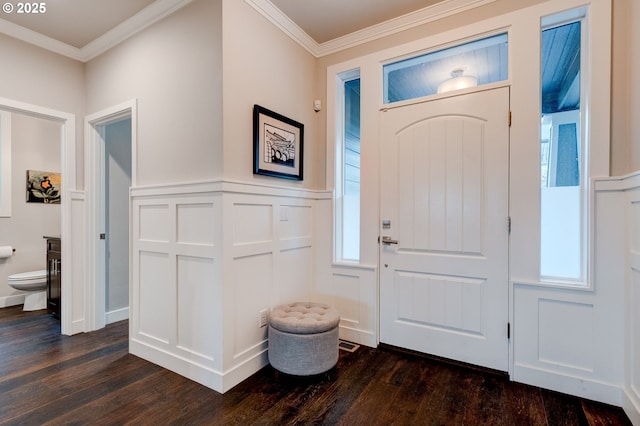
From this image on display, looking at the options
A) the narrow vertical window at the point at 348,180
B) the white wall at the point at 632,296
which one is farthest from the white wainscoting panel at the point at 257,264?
the white wall at the point at 632,296

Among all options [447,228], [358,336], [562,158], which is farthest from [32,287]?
[562,158]

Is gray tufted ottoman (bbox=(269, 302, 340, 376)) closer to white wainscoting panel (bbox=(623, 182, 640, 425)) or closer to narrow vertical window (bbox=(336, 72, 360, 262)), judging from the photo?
narrow vertical window (bbox=(336, 72, 360, 262))

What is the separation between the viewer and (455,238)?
7.44 ft

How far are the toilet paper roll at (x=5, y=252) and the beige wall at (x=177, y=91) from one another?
267 cm

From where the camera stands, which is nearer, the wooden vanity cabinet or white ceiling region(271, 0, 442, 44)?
white ceiling region(271, 0, 442, 44)

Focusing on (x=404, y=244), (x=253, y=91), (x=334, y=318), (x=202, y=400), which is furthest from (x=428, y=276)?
(x=253, y=91)

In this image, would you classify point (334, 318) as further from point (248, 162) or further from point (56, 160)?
point (56, 160)

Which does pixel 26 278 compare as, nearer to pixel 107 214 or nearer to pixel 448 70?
pixel 107 214

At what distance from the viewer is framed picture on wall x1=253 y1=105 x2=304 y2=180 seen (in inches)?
85.9

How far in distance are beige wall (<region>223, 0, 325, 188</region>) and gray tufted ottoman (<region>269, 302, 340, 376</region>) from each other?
1.03 meters

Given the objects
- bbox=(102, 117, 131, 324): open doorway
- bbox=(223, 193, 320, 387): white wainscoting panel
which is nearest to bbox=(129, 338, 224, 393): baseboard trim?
bbox=(223, 193, 320, 387): white wainscoting panel

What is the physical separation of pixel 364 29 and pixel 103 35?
223 cm

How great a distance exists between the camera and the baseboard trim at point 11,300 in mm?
3664

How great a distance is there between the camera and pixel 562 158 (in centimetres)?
199
